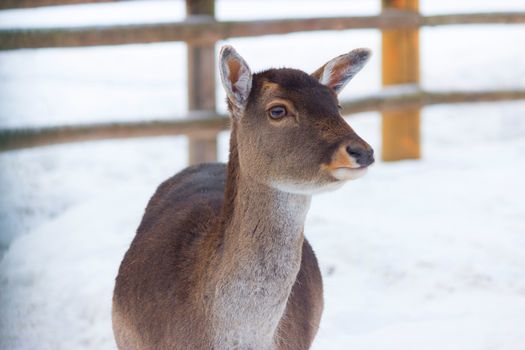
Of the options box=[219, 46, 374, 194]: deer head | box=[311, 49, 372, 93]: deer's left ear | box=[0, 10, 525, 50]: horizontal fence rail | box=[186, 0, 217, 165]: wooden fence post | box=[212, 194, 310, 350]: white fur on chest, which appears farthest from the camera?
box=[186, 0, 217, 165]: wooden fence post

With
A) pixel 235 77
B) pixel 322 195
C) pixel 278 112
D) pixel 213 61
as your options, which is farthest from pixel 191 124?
pixel 278 112

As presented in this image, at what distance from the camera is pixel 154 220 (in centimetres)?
393

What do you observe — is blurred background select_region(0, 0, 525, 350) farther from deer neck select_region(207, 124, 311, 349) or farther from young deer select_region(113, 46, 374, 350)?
deer neck select_region(207, 124, 311, 349)

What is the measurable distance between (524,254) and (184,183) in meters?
2.58

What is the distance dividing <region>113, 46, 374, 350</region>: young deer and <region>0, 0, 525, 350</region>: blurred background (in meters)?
1.45

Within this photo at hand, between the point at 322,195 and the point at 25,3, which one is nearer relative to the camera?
the point at 25,3

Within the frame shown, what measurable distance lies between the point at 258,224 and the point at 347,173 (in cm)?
40

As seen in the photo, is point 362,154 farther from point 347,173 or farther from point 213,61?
point 213,61

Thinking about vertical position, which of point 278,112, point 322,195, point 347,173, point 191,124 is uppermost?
point 278,112

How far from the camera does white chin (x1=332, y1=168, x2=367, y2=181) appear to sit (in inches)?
112

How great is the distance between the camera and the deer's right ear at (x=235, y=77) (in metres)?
3.12

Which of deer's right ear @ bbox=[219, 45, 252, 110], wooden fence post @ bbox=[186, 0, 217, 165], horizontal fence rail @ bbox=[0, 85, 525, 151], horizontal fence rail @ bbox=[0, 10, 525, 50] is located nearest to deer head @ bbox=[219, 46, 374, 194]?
deer's right ear @ bbox=[219, 45, 252, 110]

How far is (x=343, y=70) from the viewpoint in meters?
3.41

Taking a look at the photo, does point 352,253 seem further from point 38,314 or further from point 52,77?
point 52,77
